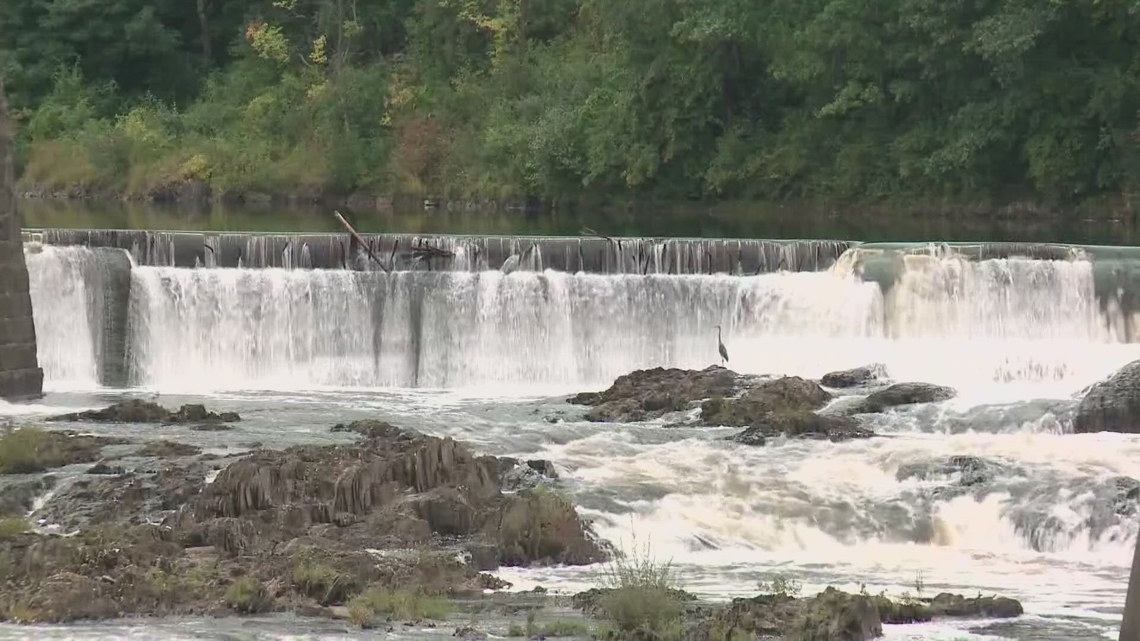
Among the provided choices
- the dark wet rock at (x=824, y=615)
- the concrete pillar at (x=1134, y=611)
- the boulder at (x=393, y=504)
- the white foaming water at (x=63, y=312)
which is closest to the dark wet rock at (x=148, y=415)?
the boulder at (x=393, y=504)

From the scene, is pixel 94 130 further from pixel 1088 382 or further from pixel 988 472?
pixel 988 472

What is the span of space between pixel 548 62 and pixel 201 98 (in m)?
13.8

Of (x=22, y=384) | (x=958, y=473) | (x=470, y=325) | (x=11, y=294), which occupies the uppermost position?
(x=11, y=294)

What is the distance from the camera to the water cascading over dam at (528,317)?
85.7 ft

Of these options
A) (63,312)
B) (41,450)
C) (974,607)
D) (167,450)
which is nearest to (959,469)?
(974,607)

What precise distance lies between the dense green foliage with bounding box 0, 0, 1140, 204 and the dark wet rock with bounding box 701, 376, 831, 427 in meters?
17.6

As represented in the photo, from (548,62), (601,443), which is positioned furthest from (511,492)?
(548,62)

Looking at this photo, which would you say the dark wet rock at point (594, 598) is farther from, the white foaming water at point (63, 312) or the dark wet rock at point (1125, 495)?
the white foaming water at point (63, 312)

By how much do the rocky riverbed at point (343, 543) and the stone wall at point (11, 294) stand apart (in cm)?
288

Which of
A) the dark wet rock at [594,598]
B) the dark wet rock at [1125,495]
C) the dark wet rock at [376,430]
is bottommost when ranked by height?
the dark wet rock at [594,598]

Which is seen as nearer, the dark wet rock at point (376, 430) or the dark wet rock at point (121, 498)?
the dark wet rock at point (121, 498)

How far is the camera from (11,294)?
22812 mm

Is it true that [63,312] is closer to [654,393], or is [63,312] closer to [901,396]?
[654,393]

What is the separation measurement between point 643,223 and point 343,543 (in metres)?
26.2
